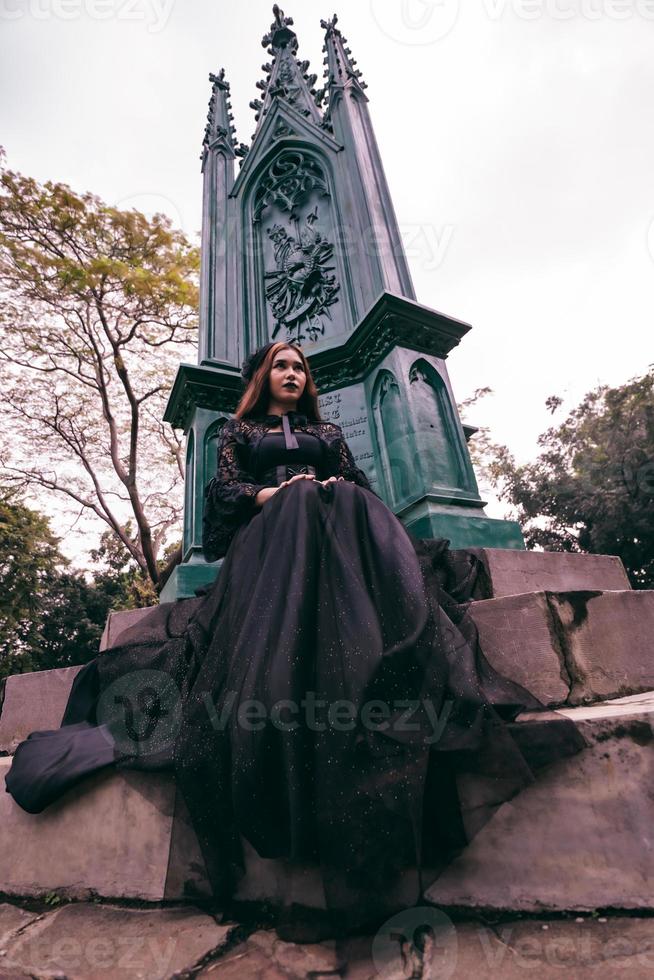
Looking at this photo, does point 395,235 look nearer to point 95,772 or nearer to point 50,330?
point 95,772

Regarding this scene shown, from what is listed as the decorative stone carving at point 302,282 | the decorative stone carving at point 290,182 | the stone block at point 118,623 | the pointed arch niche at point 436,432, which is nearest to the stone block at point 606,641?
the pointed arch niche at point 436,432

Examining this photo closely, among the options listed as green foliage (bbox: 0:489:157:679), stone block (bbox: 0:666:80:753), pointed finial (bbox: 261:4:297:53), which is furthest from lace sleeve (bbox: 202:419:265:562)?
green foliage (bbox: 0:489:157:679)

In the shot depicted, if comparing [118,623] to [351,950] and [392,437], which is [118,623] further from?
[392,437]

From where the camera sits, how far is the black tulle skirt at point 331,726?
108 cm

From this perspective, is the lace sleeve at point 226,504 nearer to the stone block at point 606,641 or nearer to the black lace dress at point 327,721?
the black lace dress at point 327,721

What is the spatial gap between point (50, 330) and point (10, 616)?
7.65 metres

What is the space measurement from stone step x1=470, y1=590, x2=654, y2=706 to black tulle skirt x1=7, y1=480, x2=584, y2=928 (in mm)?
166

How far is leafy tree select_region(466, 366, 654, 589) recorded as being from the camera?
13000 millimetres

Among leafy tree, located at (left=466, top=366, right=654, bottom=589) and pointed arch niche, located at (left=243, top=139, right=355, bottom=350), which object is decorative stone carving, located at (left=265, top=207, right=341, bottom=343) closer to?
pointed arch niche, located at (left=243, top=139, right=355, bottom=350)

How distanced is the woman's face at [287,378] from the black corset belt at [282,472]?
473mm

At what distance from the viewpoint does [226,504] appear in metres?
2.13

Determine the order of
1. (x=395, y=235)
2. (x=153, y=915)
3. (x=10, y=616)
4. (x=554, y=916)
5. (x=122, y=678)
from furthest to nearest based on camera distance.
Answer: (x=10, y=616)
(x=395, y=235)
(x=122, y=678)
(x=153, y=915)
(x=554, y=916)

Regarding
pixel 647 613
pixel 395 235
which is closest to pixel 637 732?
pixel 647 613

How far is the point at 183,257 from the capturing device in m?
10.9
